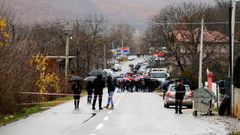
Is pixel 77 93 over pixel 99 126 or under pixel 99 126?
over

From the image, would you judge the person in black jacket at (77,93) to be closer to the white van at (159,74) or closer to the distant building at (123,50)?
the white van at (159,74)

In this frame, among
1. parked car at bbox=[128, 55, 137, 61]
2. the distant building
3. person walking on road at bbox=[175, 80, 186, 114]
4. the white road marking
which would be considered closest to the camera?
the white road marking

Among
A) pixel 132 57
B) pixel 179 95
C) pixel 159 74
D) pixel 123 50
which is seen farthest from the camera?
pixel 132 57

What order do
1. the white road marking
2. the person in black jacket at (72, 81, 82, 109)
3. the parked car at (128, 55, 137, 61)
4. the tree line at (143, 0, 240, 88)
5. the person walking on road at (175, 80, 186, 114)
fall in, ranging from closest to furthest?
the white road marking
the person walking on road at (175, 80, 186, 114)
the person in black jacket at (72, 81, 82, 109)
the tree line at (143, 0, 240, 88)
the parked car at (128, 55, 137, 61)

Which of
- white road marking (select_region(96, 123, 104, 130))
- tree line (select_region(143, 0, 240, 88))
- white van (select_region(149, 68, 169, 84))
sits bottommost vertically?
white road marking (select_region(96, 123, 104, 130))

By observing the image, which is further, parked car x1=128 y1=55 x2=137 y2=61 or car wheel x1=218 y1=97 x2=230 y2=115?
parked car x1=128 y1=55 x2=137 y2=61

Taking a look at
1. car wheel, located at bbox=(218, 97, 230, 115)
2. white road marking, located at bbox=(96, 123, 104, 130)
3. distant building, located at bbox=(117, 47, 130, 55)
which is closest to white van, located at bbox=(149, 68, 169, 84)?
car wheel, located at bbox=(218, 97, 230, 115)

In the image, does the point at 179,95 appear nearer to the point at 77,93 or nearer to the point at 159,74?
the point at 77,93

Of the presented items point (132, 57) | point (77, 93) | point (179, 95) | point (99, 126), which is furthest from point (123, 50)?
point (99, 126)

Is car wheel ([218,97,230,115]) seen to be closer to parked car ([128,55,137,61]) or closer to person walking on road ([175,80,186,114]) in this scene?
person walking on road ([175,80,186,114])

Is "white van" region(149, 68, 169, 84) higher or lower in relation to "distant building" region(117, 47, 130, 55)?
lower

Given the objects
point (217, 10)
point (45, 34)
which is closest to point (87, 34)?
point (45, 34)

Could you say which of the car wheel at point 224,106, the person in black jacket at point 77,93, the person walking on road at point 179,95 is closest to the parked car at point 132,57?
the person in black jacket at point 77,93

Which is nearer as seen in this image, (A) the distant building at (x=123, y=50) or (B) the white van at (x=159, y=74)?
(B) the white van at (x=159, y=74)
